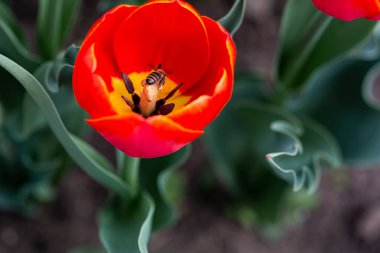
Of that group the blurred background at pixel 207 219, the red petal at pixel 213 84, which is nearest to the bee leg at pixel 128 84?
the red petal at pixel 213 84

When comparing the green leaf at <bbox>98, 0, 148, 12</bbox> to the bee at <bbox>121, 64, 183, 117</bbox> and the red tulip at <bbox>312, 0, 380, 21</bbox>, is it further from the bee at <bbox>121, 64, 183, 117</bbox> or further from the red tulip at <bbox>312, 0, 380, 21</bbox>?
the red tulip at <bbox>312, 0, 380, 21</bbox>

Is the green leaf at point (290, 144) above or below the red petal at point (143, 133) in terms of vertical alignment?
below

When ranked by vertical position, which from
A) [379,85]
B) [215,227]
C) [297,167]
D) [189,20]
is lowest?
[215,227]

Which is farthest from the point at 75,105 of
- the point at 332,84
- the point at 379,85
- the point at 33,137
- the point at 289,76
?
the point at 379,85

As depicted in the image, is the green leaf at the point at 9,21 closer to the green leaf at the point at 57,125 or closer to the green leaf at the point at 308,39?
the green leaf at the point at 57,125

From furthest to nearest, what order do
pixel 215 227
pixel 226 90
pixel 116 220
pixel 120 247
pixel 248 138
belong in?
pixel 215 227 < pixel 248 138 < pixel 116 220 < pixel 120 247 < pixel 226 90

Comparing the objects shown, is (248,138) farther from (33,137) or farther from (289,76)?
(33,137)
